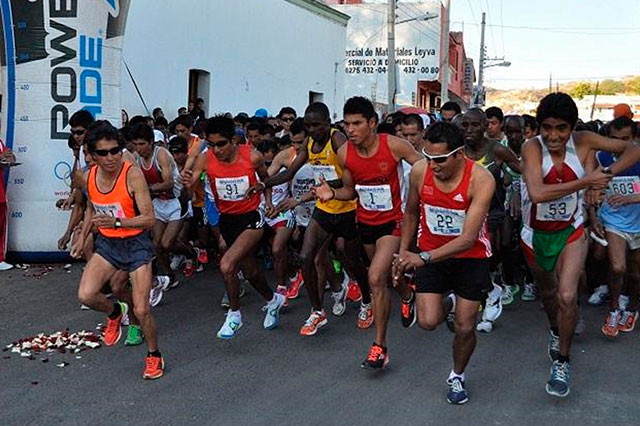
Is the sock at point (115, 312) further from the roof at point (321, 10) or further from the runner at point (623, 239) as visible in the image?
the roof at point (321, 10)

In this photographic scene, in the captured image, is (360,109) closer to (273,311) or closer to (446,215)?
(446,215)

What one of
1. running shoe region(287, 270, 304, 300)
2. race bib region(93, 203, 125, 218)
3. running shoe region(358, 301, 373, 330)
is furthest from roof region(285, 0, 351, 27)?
race bib region(93, 203, 125, 218)

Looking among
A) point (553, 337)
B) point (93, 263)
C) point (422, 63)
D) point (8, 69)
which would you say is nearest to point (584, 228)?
point (553, 337)

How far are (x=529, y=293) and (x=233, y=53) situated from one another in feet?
42.6

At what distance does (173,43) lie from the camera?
1622 cm

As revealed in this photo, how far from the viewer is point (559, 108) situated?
484cm

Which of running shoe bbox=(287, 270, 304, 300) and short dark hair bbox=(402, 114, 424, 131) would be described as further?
running shoe bbox=(287, 270, 304, 300)

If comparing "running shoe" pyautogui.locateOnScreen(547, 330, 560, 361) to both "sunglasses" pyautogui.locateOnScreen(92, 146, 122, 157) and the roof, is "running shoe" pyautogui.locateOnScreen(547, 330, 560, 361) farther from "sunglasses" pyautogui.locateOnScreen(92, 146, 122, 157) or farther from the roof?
the roof

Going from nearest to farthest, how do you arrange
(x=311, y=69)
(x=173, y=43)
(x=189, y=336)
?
1. (x=189, y=336)
2. (x=173, y=43)
3. (x=311, y=69)

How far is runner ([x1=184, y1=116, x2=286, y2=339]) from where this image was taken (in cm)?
616

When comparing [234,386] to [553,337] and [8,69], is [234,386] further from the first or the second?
[8,69]

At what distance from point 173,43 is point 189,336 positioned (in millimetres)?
11308

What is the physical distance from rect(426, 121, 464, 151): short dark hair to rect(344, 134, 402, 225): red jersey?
3.47 ft

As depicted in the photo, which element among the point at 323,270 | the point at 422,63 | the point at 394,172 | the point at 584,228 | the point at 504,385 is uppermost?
the point at 422,63
